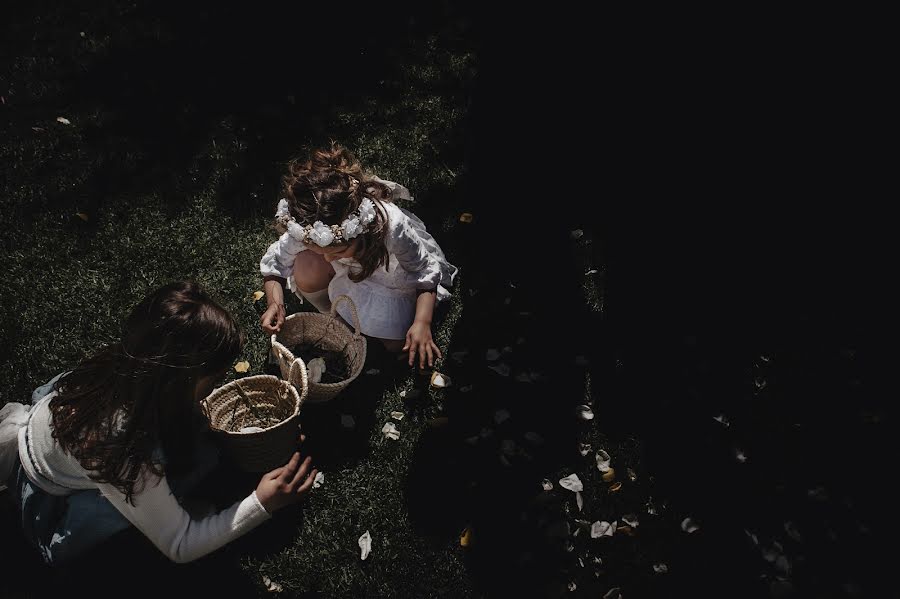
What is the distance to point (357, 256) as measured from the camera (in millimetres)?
2982

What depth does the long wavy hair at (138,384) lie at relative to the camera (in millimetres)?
2121

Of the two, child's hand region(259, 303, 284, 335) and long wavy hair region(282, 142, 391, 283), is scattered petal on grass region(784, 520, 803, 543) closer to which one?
long wavy hair region(282, 142, 391, 283)

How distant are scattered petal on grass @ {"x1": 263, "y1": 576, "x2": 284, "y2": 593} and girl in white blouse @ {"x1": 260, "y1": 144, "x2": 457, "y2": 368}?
47.0 inches

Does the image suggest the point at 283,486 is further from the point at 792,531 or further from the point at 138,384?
the point at 792,531

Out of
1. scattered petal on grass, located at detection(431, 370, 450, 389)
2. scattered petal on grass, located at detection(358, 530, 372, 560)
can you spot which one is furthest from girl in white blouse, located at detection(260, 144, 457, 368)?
scattered petal on grass, located at detection(358, 530, 372, 560)

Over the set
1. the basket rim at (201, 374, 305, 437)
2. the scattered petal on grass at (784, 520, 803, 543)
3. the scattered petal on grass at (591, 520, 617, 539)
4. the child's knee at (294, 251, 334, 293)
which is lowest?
the scattered petal on grass at (591, 520, 617, 539)

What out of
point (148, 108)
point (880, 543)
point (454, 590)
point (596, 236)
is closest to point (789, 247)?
point (596, 236)

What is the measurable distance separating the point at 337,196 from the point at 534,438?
1587mm

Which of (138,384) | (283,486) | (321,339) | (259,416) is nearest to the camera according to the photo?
(138,384)

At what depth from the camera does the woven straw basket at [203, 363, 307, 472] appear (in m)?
2.73

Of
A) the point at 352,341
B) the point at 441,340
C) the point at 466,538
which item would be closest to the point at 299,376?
the point at 352,341

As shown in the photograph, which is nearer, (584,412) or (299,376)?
(299,376)

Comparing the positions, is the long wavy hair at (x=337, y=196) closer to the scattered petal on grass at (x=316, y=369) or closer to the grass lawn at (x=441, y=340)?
the scattered petal on grass at (x=316, y=369)

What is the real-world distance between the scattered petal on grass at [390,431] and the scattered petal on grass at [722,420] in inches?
66.2
